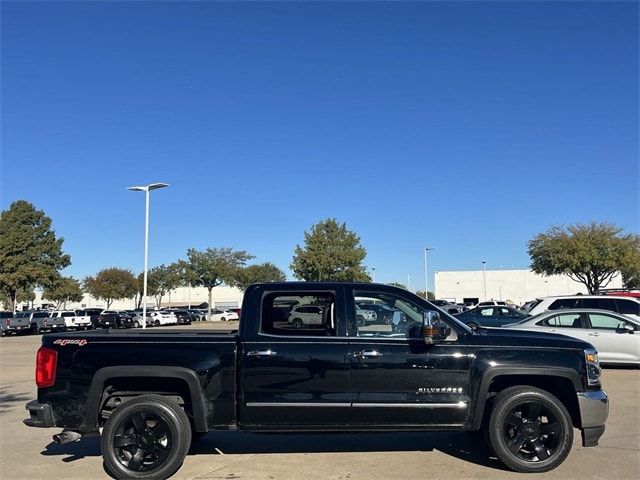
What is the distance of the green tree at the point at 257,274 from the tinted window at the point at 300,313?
180ft

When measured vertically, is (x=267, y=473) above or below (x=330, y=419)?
below

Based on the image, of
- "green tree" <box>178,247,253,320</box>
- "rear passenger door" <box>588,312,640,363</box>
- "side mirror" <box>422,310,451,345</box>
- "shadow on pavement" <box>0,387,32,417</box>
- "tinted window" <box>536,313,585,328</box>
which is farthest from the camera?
"green tree" <box>178,247,253,320</box>

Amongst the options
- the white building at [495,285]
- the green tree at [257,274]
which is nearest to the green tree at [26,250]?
the green tree at [257,274]

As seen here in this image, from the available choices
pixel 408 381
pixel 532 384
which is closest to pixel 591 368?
pixel 532 384

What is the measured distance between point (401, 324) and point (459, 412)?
1.06m

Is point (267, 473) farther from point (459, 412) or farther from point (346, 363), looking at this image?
point (459, 412)

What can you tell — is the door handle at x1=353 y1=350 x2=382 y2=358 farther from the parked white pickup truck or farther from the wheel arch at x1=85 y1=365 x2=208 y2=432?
the parked white pickup truck

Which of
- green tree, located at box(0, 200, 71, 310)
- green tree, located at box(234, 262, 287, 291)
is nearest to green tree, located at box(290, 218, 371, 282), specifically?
green tree, located at box(234, 262, 287, 291)

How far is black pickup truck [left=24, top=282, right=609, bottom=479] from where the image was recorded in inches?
226

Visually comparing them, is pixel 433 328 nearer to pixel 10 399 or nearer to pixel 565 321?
pixel 10 399

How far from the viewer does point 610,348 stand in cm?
1341

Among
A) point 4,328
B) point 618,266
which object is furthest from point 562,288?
point 4,328

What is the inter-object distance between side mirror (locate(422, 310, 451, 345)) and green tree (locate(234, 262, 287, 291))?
5566 centimetres

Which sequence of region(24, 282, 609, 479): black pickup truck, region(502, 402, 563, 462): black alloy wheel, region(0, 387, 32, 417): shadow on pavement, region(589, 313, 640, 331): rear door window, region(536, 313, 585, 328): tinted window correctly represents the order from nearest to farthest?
1. region(24, 282, 609, 479): black pickup truck
2. region(502, 402, 563, 462): black alloy wheel
3. region(0, 387, 32, 417): shadow on pavement
4. region(589, 313, 640, 331): rear door window
5. region(536, 313, 585, 328): tinted window
